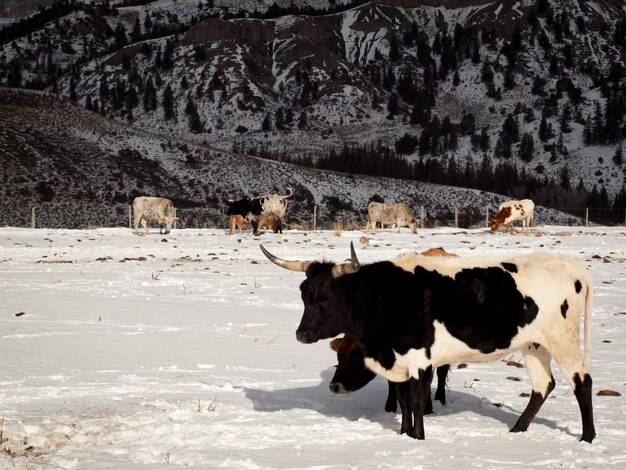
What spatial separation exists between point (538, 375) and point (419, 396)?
4.48 ft

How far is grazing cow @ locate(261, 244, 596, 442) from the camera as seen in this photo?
6.08 meters

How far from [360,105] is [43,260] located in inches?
6570

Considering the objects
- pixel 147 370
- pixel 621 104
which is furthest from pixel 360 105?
pixel 147 370

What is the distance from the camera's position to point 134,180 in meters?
73.8

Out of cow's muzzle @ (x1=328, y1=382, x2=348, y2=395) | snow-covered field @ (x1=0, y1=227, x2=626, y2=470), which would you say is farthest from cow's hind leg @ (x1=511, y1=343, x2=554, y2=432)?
cow's muzzle @ (x1=328, y1=382, x2=348, y2=395)

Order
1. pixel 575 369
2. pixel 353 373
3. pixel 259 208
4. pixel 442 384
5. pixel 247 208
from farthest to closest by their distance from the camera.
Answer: pixel 247 208
pixel 259 208
pixel 442 384
pixel 353 373
pixel 575 369

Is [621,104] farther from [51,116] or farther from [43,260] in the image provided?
[43,260]

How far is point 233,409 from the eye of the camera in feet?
22.1

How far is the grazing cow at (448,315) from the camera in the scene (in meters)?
6.08

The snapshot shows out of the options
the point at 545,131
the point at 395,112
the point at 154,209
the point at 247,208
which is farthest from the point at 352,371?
the point at 395,112

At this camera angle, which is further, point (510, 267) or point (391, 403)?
point (391, 403)

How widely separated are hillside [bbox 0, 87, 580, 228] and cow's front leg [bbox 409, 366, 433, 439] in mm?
54085

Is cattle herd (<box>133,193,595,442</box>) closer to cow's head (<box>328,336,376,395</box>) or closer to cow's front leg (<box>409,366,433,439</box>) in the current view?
cow's front leg (<box>409,366,433,439</box>)

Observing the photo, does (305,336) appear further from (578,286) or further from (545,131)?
(545,131)
